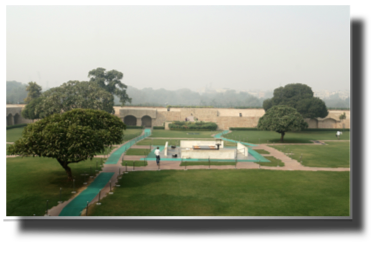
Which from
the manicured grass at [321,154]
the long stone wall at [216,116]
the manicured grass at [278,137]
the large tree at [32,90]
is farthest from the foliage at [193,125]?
the large tree at [32,90]

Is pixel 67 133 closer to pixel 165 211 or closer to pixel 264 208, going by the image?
pixel 165 211

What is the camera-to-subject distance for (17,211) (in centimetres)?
1061

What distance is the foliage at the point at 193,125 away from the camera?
42.8m

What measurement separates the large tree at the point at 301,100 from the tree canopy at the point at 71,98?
78.6 feet

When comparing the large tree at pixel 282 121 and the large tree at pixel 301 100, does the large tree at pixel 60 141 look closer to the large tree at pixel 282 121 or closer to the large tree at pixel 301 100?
the large tree at pixel 282 121

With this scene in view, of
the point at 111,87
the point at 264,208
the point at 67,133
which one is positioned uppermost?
the point at 111,87

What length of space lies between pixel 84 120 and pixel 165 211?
6.95 m

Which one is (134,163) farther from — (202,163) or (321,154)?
(321,154)

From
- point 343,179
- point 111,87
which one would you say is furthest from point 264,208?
point 111,87

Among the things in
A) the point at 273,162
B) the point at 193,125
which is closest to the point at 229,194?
the point at 273,162

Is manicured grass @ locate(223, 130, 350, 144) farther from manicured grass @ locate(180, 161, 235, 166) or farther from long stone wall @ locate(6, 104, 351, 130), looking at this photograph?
manicured grass @ locate(180, 161, 235, 166)

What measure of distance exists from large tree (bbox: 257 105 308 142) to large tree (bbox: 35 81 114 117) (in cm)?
1737

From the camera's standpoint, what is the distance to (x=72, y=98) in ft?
106

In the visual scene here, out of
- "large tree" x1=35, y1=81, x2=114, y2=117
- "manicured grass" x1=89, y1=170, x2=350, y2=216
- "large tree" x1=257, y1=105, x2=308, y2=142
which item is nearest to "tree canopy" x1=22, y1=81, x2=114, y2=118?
"large tree" x1=35, y1=81, x2=114, y2=117
